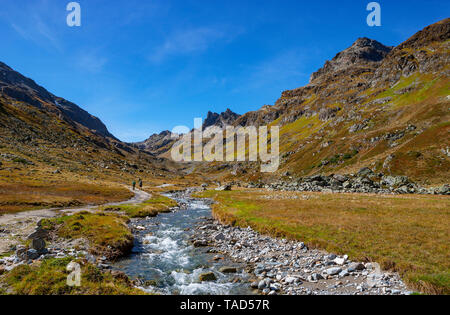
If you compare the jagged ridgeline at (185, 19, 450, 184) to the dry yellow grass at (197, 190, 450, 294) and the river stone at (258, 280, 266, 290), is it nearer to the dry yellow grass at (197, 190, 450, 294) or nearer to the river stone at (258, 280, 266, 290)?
the dry yellow grass at (197, 190, 450, 294)

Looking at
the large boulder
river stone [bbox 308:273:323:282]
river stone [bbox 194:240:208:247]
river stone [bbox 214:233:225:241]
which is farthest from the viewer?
the large boulder

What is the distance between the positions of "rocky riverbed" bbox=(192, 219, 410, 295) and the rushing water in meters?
1.59

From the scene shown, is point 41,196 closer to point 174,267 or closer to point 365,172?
point 174,267

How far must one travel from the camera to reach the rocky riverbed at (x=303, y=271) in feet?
44.5

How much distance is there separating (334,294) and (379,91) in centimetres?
22351

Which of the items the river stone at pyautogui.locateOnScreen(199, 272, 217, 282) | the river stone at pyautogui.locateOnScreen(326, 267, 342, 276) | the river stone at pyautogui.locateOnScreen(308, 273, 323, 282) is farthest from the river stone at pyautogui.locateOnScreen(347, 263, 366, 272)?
the river stone at pyautogui.locateOnScreen(199, 272, 217, 282)

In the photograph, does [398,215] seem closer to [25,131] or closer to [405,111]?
[405,111]

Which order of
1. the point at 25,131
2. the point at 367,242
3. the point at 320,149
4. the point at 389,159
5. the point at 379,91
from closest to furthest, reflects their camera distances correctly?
the point at 367,242, the point at 389,159, the point at 320,149, the point at 25,131, the point at 379,91

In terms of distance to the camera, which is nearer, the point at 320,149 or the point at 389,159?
the point at 389,159

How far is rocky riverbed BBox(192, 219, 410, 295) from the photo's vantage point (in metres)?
13.6

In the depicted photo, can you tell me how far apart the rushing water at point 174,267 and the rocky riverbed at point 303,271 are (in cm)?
159

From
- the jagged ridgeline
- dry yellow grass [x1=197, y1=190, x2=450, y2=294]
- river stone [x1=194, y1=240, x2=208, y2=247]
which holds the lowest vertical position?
river stone [x1=194, y1=240, x2=208, y2=247]
